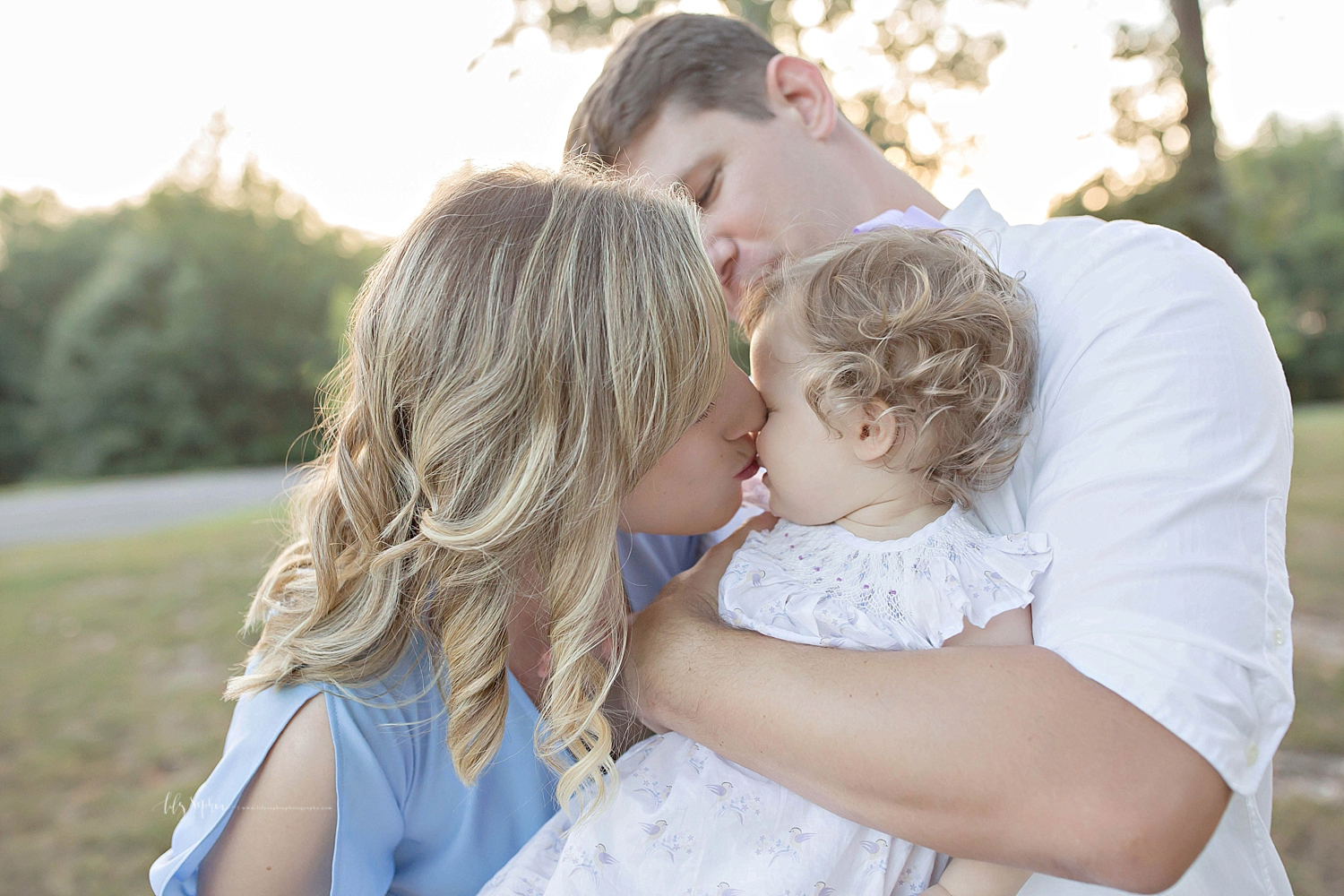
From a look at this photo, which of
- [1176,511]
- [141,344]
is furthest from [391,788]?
[141,344]

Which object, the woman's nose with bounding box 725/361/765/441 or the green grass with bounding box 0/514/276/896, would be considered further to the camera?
the green grass with bounding box 0/514/276/896

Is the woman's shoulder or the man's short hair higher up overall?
the man's short hair

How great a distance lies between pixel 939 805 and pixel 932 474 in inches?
24.7

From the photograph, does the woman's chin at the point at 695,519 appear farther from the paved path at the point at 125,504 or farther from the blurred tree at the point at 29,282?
the blurred tree at the point at 29,282

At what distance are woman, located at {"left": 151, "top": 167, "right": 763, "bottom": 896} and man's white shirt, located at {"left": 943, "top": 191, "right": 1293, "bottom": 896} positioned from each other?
608mm

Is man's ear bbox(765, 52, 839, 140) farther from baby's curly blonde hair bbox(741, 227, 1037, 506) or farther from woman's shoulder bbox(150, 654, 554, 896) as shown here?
woman's shoulder bbox(150, 654, 554, 896)

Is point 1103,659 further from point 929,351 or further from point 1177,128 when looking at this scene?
point 1177,128

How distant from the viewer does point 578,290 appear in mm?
1522

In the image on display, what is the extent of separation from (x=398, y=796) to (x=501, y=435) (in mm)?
637

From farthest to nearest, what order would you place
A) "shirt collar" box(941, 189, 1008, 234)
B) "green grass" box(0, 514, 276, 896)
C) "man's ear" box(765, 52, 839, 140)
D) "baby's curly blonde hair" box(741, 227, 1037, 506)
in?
"green grass" box(0, 514, 276, 896)
"man's ear" box(765, 52, 839, 140)
"shirt collar" box(941, 189, 1008, 234)
"baby's curly blonde hair" box(741, 227, 1037, 506)

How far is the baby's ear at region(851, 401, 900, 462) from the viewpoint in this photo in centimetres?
166

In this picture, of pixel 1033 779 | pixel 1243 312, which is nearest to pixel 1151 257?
pixel 1243 312

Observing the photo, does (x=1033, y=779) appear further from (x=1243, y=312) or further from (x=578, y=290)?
(x=578, y=290)

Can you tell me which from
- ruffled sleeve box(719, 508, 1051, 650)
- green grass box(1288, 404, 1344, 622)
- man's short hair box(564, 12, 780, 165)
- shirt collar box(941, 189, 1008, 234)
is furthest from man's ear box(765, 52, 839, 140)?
green grass box(1288, 404, 1344, 622)
